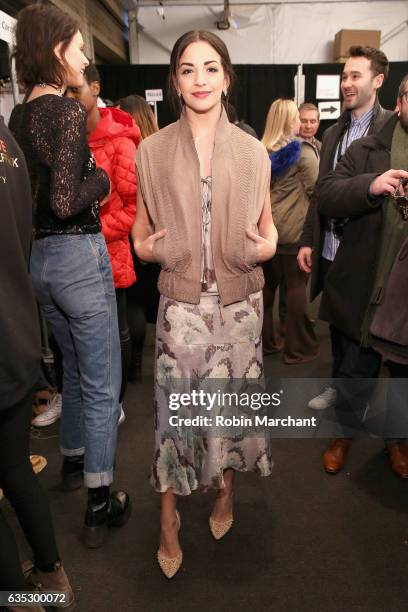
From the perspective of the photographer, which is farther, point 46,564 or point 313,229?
point 313,229

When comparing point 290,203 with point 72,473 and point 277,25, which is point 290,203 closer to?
point 72,473

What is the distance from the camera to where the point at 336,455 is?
2.15 meters

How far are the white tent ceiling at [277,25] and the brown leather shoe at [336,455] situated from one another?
22.5 feet

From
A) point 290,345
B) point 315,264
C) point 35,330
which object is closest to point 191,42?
point 35,330

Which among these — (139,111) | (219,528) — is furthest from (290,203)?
(219,528)

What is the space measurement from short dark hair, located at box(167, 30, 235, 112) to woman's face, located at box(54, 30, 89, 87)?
0.28 metres

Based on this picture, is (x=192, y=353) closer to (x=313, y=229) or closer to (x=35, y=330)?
(x=35, y=330)

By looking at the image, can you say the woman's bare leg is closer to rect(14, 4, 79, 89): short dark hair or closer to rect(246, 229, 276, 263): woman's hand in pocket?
rect(246, 229, 276, 263): woman's hand in pocket

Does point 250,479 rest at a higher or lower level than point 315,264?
lower

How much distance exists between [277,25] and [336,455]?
711 cm

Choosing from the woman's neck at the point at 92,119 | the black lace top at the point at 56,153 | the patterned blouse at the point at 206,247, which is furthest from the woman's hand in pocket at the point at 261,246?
the woman's neck at the point at 92,119

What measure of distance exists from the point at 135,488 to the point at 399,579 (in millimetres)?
1044

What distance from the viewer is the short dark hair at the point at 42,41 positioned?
1.37m

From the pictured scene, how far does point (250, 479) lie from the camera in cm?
210
